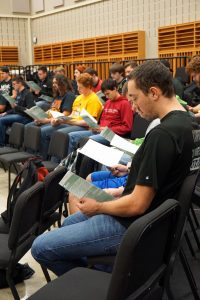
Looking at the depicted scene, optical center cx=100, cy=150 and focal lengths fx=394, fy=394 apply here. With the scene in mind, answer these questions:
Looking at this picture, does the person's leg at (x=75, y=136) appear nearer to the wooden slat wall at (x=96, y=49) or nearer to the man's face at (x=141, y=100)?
the man's face at (x=141, y=100)

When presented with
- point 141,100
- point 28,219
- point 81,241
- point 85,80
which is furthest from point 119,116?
point 81,241

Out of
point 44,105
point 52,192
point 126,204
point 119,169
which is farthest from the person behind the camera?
point 44,105

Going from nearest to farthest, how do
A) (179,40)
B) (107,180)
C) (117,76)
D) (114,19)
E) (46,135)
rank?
(107,180) < (46,135) < (117,76) < (179,40) < (114,19)

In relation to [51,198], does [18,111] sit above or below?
above

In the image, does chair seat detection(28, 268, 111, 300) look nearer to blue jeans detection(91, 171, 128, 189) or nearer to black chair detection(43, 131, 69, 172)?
blue jeans detection(91, 171, 128, 189)

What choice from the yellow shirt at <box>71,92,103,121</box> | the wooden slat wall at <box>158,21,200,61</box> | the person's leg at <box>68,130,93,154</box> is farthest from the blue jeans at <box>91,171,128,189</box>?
the wooden slat wall at <box>158,21,200,61</box>

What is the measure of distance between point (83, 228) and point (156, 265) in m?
0.45

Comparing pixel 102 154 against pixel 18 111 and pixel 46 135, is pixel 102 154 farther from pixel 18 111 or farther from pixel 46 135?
pixel 18 111

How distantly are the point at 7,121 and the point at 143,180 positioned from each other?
4941 mm

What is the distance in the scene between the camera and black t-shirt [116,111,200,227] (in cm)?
152

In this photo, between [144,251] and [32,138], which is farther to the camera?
[32,138]

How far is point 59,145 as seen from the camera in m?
4.09

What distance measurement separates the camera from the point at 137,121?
4180 millimetres

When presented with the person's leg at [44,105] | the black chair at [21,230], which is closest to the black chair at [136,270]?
the black chair at [21,230]
